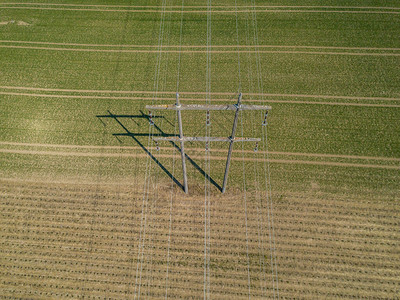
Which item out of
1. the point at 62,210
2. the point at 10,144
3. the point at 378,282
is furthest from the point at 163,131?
the point at 378,282

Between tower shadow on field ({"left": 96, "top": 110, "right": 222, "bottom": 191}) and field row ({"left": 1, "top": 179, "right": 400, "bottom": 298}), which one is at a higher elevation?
tower shadow on field ({"left": 96, "top": 110, "right": 222, "bottom": 191})

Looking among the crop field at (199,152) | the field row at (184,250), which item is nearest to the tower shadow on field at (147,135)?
the crop field at (199,152)

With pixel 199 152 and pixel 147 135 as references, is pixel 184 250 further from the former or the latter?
pixel 147 135

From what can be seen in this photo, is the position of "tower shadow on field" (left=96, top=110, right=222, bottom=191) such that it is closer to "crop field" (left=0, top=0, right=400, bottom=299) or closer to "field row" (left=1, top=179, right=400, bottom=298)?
"crop field" (left=0, top=0, right=400, bottom=299)

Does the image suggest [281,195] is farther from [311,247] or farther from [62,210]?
[62,210]

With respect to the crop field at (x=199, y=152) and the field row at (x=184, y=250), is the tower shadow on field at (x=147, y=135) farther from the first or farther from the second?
the field row at (x=184, y=250)

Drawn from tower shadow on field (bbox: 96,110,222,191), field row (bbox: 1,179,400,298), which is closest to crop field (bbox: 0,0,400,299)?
field row (bbox: 1,179,400,298)

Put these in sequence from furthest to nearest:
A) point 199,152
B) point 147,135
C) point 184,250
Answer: point 147,135 < point 199,152 < point 184,250

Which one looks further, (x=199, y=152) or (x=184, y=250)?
(x=199, y=152)

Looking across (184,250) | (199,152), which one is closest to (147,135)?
(199,152)
